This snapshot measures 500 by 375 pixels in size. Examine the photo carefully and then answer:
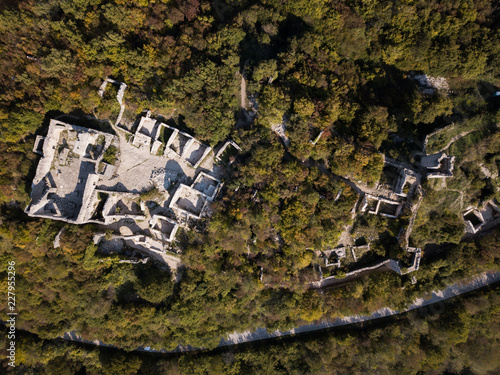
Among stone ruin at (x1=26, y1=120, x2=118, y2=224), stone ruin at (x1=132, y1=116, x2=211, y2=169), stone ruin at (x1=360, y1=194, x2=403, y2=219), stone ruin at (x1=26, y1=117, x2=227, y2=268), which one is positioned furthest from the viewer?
stone ruin at (x1=360, y1=194, x2=403, y2=219)

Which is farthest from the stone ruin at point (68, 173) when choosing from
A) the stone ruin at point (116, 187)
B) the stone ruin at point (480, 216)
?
the stone ruin at point (480, 216)

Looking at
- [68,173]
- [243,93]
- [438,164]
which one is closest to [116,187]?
[68,173]

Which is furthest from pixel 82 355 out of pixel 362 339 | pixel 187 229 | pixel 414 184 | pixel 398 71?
pixel 398 71

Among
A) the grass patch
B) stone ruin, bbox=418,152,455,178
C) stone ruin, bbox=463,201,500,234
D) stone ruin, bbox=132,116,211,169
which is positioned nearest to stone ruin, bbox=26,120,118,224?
stone ruin, bbox=132,116,211,169

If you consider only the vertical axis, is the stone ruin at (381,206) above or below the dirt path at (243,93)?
below

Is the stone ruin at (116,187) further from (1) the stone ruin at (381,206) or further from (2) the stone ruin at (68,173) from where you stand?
(1) the stone ruin at (381,206)

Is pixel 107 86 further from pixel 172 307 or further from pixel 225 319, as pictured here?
pixel 225 319

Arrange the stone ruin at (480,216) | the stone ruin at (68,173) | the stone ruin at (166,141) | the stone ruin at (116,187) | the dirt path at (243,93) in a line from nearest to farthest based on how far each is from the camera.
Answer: the stone ruin at (68,173), the stone ruin at (116,187), the stone ruin at (166,141), the dirt path at (243,93), the stone ruin at (480,216)

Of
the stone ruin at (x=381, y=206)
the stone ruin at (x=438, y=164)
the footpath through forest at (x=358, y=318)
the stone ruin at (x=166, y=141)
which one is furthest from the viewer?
the footpath through forest at (x=358, y=318)

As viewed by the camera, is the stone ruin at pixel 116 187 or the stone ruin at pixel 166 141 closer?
the stone ruin at pixel 116 187

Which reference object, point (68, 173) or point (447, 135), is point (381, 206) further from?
point (68, 173)

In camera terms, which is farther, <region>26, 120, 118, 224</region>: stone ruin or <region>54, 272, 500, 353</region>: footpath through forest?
<region>54, 272, 500, 353</region>: footpath through forest

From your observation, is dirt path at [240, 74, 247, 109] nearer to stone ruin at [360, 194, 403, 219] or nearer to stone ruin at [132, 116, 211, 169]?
stone ruin at [132, 116, 211, 169]
